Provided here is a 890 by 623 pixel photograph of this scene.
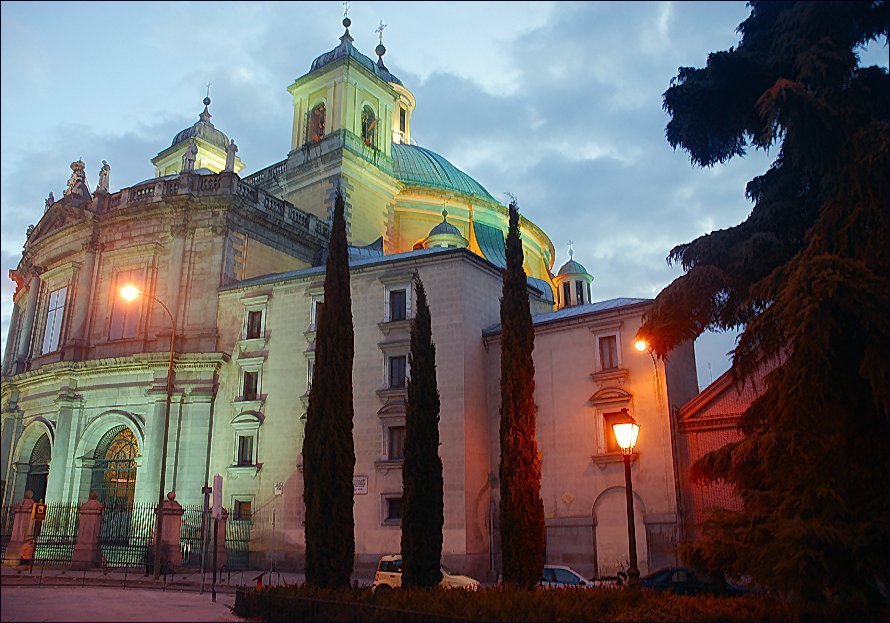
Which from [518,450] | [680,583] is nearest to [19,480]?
[518,450]

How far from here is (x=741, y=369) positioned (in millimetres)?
14297

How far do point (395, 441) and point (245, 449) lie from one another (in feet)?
22.5

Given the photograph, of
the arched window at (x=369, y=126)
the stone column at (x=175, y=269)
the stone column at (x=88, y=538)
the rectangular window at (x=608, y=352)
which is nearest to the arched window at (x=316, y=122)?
the arched window at (x=369, y=126)

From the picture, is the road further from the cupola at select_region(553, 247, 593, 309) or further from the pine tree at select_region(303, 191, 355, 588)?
the cupola at select_region(553, 247, 593, 309)

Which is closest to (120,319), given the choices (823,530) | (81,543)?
(81,543)

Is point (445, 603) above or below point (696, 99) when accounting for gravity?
below

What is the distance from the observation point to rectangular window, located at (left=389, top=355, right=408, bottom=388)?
28.8 meters

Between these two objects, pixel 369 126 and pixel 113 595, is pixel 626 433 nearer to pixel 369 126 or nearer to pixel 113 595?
pixel 113 595

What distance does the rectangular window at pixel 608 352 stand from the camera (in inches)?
1009

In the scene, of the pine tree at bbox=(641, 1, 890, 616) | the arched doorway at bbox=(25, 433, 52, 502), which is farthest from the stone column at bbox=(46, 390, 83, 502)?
the pine tree at bbox=(641, 1, 890, 616)

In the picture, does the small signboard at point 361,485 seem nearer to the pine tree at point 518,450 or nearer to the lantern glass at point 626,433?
the pine tree at point 518,450

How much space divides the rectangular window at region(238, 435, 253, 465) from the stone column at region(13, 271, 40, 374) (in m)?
14.9

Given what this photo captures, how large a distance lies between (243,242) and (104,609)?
893 inches

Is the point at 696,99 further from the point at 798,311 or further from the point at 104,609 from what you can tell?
the point at 104,609
